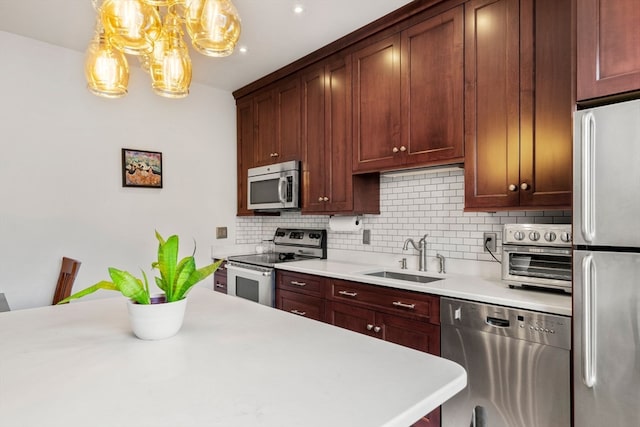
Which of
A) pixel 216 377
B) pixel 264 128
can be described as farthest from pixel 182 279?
pixel 264 128

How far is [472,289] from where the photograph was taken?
6.42ft

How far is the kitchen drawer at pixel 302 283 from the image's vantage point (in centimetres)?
267

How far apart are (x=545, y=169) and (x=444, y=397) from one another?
146cm

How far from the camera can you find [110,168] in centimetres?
314

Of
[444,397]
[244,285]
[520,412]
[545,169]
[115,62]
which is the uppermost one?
[115,62]

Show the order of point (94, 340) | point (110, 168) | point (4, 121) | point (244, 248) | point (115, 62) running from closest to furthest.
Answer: point (94, 340) → point (115, 62) → point (4, 121) → point (110, 168) → point (244, 248)

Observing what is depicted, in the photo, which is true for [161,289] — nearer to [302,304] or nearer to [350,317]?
[350,317]

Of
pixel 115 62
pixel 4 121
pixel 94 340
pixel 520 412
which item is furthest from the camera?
pixel 4 121

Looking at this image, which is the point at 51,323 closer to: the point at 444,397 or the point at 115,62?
the point at 115,62

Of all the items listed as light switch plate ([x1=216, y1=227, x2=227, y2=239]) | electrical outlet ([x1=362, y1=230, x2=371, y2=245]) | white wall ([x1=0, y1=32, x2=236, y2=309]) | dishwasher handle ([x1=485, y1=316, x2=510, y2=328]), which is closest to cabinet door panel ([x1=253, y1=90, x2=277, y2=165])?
white wall ([x1=0, y1=32, x2=236, y2=309])

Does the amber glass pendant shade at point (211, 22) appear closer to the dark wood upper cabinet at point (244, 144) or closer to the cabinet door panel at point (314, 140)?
the cabinet door panel at point (314, 140)

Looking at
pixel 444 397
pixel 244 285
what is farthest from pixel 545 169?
pixel 244 285

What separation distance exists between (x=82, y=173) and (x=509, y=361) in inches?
125

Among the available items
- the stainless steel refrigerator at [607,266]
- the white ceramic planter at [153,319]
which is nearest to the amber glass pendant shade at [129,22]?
the white ceramic planter at [153,319]
